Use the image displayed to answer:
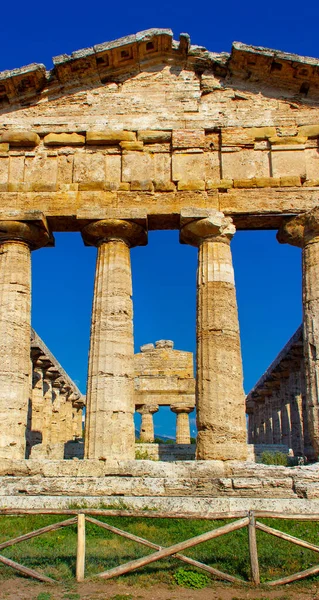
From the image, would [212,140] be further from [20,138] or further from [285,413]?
[285,413]

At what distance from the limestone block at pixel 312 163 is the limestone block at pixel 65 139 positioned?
6.85 m

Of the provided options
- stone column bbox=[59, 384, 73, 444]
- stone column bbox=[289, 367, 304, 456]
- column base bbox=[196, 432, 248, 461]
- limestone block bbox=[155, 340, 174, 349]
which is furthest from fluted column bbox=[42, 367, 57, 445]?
column base bbox=[196, 432, 248, 461]

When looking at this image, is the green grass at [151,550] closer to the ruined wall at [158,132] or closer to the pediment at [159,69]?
the ruined wall at [158,132]

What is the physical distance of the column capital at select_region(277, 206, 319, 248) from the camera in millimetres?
16484

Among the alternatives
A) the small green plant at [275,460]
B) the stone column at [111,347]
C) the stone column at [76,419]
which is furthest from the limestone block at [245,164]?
the stone column at [76,419]

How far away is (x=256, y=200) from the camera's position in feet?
55.7

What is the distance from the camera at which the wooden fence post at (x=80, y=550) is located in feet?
25.7

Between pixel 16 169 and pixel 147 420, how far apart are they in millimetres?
21792

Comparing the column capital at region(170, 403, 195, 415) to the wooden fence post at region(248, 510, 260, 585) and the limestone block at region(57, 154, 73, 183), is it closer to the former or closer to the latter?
the limestone block at region(57, 154, 73, 183)

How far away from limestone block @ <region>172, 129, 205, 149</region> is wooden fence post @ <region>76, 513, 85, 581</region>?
12473 millimetres

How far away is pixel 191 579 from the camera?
8.19 metres

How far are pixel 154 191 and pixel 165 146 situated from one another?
157 cm

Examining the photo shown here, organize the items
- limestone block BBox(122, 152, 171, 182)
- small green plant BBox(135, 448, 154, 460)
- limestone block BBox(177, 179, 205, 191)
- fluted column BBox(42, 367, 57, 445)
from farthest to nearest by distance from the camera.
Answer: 1. fluted column BBox(42, 367, 57, 445)
2. small green plant BBox(135, 448, 154, 460)
3. limestone block BBox(122, 152, 171, 182)
4. limestone block BBox(177, 179, 205, 191)

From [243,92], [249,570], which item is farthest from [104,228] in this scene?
[249,570]
